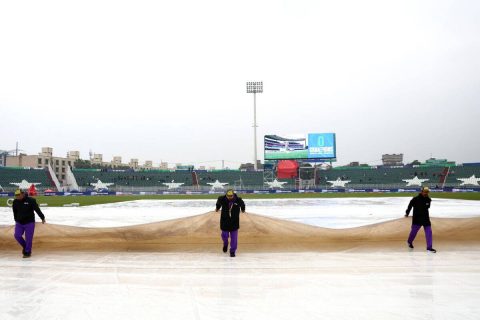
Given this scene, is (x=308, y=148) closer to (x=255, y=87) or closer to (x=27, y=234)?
(x=255, y=87)

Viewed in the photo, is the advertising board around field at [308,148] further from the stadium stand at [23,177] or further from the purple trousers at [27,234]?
the purple trousers at [27,234]

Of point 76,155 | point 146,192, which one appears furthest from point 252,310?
point 76,155

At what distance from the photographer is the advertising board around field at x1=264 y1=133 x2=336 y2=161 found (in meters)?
67.8

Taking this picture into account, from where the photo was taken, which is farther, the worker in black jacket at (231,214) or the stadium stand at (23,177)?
the stadium stand at (23,177)

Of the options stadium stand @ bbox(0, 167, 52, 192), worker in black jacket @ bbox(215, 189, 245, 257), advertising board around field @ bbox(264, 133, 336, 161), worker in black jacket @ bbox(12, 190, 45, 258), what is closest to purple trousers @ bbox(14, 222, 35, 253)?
worker in black jacket @ bbox(12, 190, 45, 258)

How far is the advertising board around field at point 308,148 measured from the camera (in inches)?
Result: 2670

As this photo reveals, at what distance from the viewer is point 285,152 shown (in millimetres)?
69188

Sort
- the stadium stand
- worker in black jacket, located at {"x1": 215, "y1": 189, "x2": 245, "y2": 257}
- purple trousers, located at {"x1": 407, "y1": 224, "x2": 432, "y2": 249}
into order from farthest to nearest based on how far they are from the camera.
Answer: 1. the stadium stand
2. purple trousers, located at {"x1": 407, "y1": 224, "x2": 432, "y2": 249}
3. worker in black jacket, located at {"x1": 215, "y1": 189, "x2": 245, "y2": 257}

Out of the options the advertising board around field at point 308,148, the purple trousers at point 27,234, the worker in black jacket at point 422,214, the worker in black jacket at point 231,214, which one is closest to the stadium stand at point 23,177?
the advertising board around field at point 308,148

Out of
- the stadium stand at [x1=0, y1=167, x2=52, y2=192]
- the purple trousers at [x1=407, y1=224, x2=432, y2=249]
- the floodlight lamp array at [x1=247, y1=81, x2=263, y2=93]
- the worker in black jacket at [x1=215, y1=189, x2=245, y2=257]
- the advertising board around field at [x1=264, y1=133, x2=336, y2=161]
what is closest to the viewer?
→ the worker in black jacket at [x1=215, y1=189, x2=245, y2=257]

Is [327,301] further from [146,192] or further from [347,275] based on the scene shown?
[146,192]

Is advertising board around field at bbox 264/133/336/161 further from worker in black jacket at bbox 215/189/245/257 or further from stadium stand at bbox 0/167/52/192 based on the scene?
worker in black jacket at bbox 215/189/245/257

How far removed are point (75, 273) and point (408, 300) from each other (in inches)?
230

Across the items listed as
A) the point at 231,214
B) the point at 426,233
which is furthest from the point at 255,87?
the point at 231,214
